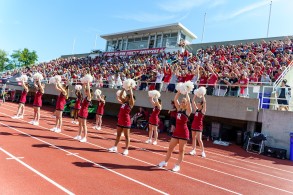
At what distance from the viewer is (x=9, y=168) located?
541cm

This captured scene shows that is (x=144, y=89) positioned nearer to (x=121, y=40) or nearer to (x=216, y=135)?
(x=216, y=135)

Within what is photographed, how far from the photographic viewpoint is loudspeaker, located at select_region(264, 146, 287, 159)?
11398mm

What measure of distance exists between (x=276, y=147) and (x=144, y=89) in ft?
29.0

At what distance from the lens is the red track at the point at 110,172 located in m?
4.92

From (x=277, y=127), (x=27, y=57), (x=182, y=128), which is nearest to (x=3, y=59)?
(x=27, y=57)

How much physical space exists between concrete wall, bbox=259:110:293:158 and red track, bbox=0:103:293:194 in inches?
101

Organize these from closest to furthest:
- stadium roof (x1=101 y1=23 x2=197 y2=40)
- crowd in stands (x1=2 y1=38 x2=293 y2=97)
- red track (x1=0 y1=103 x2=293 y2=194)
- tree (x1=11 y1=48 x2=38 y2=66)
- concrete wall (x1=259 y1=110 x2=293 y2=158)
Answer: red track (x1=0 y1=103 x2=293 y2=194), concrete wall (x1=259 y1=110 x2=293 y2=158), crowd in stands (x1=2 y1=38 x2=293 y2=97), stadium roof (x1=101 y1=23 x2=197 y2=40), tree (x1=11 y1=48 x2=38 y2=66)

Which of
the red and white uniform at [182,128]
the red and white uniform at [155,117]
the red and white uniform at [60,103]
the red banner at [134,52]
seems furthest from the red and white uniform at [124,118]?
the red banner at [134,52]

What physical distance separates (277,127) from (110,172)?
9028 mm

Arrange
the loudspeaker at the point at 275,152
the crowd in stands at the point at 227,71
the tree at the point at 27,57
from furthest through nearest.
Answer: the tree at the point at 27,57 < the crowd in stands at the point at 227,71 < the loudspeaker at the point at 275,152

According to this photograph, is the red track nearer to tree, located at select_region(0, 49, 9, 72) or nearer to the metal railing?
the metal railing

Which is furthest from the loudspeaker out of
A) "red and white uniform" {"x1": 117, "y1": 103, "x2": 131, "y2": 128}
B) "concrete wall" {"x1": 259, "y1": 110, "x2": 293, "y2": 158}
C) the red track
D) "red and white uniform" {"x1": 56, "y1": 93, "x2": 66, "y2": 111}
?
"red and white uniform" {"x1": 56, "y1": 93, "x2": 66, "y2": 111}

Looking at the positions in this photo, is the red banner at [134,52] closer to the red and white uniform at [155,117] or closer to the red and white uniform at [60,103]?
the red and white uniform at [155,117]

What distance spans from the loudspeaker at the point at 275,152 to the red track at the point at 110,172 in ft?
6.87
